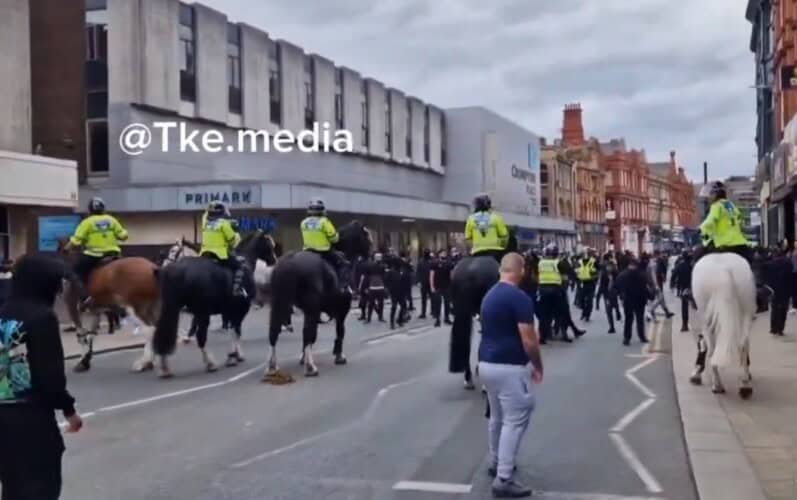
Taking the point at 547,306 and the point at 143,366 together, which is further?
the point at 547,306

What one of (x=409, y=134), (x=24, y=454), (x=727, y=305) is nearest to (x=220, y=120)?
(x=409, y=134)

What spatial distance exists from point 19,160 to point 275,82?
24251mm

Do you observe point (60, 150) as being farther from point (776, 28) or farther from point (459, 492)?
point (459, 492)

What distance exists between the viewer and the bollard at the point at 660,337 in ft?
55.0

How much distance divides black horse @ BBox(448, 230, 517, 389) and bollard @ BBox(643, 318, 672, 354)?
5.88 meters

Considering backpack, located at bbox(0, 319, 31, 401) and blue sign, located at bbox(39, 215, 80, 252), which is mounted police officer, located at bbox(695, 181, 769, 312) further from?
blue sign, located at bbox(39, 215, 80, 252)

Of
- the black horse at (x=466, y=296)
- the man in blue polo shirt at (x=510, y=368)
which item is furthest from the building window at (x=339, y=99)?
the man in blue polo shirt at (x=510, y=368)

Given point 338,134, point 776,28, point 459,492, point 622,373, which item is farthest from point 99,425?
point 338,134

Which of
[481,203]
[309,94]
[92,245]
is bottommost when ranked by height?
[92,245]

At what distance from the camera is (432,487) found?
7.13m

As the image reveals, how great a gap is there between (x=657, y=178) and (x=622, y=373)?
112 m

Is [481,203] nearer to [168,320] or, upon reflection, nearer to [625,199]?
[168,320]

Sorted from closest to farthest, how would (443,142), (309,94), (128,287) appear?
(128,287)
(309,94)
(443,142)

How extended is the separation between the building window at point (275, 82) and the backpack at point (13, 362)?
43.0 m
